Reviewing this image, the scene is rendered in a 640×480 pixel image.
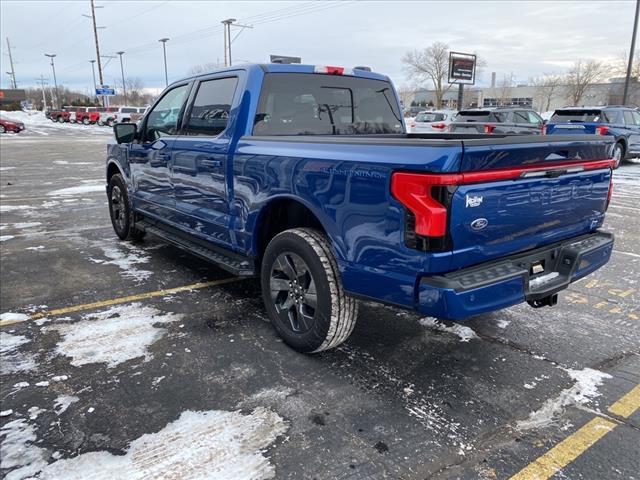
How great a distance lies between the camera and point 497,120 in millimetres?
15953

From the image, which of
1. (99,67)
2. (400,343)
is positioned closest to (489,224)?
(400,343)

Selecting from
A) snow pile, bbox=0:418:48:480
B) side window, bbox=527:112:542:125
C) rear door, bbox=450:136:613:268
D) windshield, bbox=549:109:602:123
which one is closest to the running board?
snow pile, bbox=0:418:48:480

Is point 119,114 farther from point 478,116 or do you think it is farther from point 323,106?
point 323,106

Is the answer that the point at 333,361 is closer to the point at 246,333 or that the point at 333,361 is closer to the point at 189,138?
the point at 246,333

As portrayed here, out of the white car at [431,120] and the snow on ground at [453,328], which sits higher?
the white car at [431,120]

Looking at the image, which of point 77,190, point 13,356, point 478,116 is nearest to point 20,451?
point 13,356

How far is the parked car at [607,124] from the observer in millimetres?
14688

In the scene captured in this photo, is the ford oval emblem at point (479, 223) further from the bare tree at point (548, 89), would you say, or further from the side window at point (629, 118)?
the bare tree at point (548, 89)

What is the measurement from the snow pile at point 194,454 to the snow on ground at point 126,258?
2.69 m

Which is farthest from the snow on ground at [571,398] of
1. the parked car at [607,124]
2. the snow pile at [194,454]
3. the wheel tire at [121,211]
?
the parked car at [607,124]

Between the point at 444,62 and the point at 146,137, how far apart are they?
7417 cm

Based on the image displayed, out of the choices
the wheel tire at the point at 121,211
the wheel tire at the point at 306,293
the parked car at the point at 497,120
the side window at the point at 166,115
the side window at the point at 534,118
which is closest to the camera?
the wheel tire at the point at 306,293

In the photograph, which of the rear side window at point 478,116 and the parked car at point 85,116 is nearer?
the rear side window at point 478,116

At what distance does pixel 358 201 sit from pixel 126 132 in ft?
12.8
